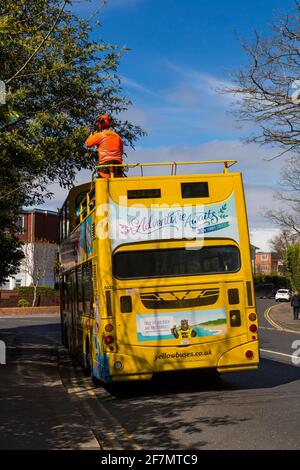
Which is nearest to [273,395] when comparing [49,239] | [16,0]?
[16,0]

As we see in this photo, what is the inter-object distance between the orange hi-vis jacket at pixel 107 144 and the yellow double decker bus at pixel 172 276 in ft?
3.39

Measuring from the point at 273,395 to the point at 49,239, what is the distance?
192ft

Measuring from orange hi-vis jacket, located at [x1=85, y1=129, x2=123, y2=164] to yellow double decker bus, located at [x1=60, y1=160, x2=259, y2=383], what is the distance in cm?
103

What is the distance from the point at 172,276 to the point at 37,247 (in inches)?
1959

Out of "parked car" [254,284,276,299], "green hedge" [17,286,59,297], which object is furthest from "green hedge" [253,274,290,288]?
"green hedge" [17,286,59,297]

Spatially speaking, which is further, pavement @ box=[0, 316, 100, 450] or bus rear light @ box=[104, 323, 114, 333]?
bus rear light @ box=[104, 323, 114, 333]

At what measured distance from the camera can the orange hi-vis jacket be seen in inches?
458

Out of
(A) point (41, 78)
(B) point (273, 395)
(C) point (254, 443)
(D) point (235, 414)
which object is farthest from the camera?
(A) point (41, 78)

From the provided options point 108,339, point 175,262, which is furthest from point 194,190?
point 108,339

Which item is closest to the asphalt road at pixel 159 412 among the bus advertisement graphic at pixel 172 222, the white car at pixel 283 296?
the bus advertisement graphic at pixel 172 222

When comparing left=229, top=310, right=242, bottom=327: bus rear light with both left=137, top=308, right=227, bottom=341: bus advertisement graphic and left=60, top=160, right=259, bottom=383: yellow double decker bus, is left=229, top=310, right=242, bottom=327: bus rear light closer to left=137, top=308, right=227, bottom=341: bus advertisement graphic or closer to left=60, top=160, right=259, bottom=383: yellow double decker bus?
left=60, top=160, right=259, bottom=383: yellow double decker bus

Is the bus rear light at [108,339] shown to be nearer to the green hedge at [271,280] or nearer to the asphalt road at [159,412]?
the asphalt road at [159,412]
